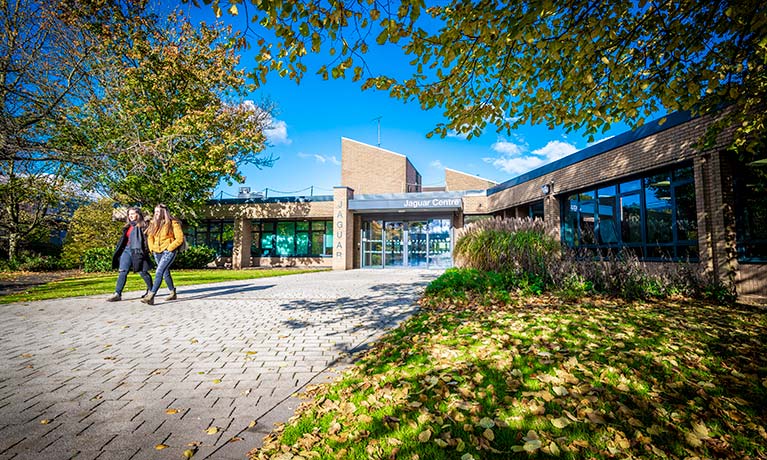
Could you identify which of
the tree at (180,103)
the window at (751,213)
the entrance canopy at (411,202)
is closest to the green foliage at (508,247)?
the window at (751,213)

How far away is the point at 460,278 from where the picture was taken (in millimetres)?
7422

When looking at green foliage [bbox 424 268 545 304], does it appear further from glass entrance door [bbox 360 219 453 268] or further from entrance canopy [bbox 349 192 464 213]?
glass entrance door [bbox 360 219 453 268]

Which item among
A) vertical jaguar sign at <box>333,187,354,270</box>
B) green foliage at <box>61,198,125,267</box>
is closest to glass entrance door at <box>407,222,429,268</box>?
vertical jaguar sign at <box>333,187,354,270</box>

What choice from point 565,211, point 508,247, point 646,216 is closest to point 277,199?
point 565,211

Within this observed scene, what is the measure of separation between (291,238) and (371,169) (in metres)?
8.65

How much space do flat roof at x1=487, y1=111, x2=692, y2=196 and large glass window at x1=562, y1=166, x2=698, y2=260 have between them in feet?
3.95

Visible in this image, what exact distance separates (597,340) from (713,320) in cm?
265

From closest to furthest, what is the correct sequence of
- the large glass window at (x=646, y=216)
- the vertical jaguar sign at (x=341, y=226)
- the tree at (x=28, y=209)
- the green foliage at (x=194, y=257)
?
the large glass window at (x=646, y=216) < the tree at (x=28, y=209) < the vertical jaguar sign at (x=341, y=226) < the green foliage at (x=194, y=257)

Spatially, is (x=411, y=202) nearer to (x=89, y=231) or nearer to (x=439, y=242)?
(x=439, y=242)

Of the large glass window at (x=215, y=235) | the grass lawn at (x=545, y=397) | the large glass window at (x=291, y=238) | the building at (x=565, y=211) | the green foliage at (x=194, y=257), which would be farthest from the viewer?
the large glass window at (x=215, y=235)

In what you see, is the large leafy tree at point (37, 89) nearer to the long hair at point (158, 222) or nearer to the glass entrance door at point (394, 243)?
the long hair at point (158, 222)

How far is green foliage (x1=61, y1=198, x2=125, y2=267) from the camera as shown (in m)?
18.2

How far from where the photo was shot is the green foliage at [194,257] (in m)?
19.5

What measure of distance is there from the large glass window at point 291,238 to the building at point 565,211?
0.07 metres
